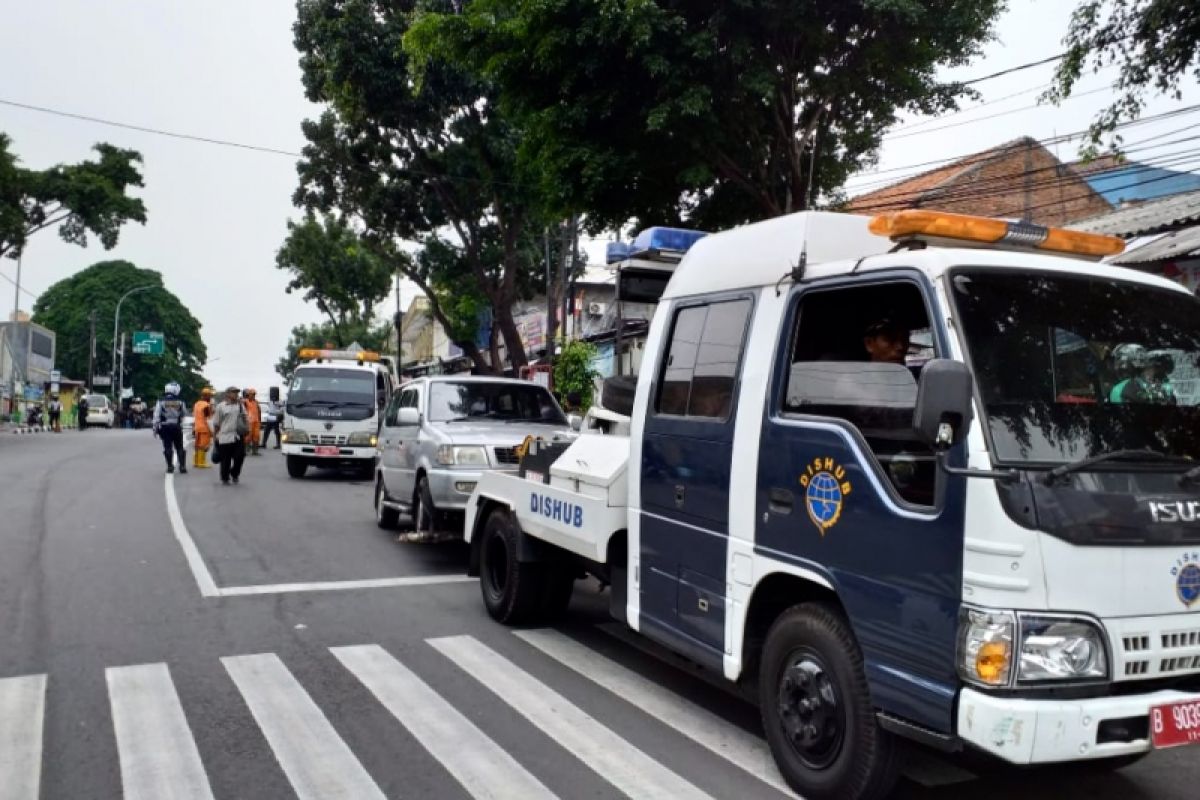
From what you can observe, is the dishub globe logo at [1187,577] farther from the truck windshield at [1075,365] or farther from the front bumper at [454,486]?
the front bumper at [454,486]

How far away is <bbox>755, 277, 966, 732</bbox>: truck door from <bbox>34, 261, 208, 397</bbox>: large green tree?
75309mm

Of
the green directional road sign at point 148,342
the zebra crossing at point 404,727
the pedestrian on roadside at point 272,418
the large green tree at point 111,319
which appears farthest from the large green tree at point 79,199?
the large green tree at point 111,319

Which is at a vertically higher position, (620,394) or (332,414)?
(620,394)

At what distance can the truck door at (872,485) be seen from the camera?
327 cm

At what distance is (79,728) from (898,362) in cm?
435

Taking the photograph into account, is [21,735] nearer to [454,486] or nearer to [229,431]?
[454,486]

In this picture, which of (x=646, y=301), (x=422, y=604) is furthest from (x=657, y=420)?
(x=422, y=604)

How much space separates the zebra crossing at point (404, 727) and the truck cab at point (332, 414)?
11.8 metres

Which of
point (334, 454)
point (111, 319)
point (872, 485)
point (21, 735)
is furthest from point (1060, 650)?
point (111, 319)

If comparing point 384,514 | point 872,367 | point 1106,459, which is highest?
point 872,367

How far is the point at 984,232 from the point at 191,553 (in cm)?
843

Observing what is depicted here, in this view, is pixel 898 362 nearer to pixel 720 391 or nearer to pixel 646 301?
pixel 720 391

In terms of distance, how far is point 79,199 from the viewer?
29391 mm

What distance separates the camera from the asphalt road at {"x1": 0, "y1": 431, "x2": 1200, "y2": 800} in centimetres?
416
